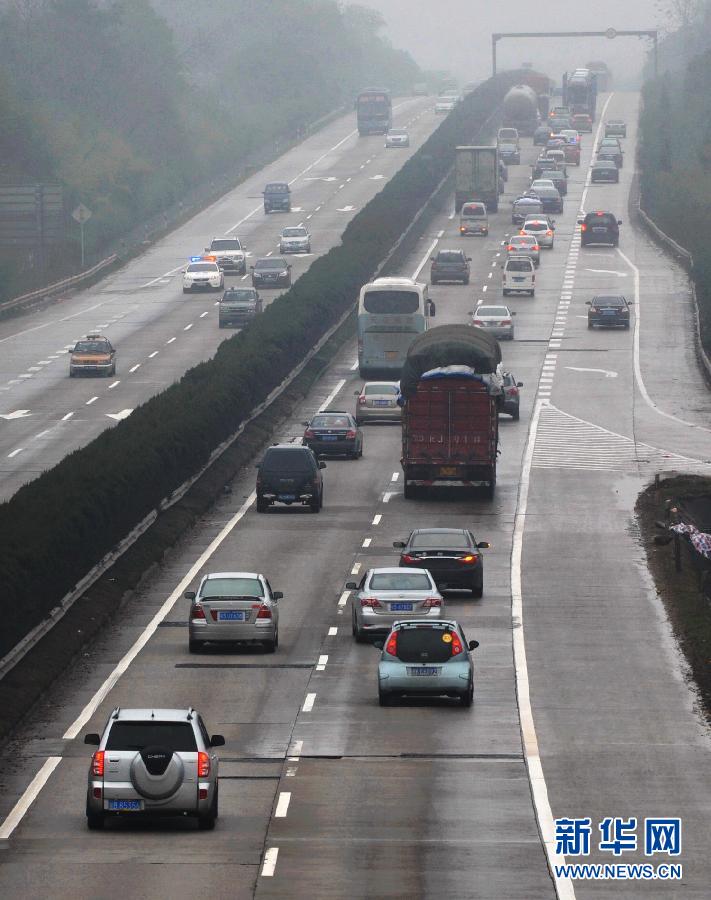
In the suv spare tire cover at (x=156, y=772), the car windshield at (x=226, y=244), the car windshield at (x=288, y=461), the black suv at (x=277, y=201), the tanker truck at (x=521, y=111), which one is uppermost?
the tanker truck at (x=521, y=111)

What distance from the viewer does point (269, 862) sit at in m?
23.8

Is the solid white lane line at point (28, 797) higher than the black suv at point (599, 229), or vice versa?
the black suv at point (599, 229)

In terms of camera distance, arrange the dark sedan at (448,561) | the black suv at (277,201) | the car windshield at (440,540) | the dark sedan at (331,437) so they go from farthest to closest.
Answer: the black suv at (277,201) < the dark sedan at (331,437) < the car windshield at (440,540) < the dark sedan at (448,561)

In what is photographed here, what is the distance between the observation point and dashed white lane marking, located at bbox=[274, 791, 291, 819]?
26.3 meters

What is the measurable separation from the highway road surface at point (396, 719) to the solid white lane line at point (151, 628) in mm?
74

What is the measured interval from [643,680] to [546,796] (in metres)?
9.25

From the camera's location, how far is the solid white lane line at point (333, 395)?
76.2m

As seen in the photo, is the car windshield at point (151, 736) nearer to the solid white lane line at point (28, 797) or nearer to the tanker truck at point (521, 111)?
the solid white lane line at point (28, 797)

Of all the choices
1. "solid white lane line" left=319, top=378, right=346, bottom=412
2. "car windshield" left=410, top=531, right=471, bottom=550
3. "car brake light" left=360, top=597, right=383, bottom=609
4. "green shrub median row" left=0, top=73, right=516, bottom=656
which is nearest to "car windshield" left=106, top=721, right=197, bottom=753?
"green shrub median row" left=0, top=73, right=516, bottom=656

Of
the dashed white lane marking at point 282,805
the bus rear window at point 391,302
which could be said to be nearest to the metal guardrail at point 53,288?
the bus rear window at point 391,302

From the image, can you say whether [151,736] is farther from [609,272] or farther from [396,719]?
[609,272]

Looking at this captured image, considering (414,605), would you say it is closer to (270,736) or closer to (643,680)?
(643,680)

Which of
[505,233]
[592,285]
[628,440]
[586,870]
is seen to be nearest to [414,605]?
[586,870]

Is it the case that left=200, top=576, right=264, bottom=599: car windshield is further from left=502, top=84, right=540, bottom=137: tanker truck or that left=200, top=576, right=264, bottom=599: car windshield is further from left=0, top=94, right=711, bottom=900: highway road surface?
left=502, top=84, right=540, bottom=137: tanker truck
